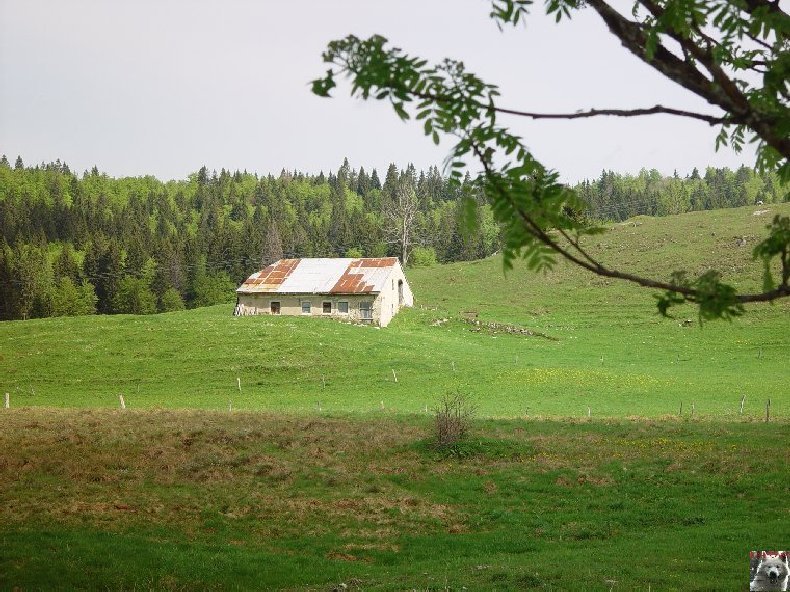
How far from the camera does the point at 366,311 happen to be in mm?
69812

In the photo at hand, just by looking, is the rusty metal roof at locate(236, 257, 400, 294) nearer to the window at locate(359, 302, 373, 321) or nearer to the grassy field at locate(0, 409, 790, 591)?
the window at locate(359, 302, 373, 321)

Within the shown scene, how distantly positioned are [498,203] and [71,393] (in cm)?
4833

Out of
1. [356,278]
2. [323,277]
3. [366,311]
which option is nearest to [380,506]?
[366,311]

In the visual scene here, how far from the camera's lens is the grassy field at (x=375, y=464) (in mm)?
13516

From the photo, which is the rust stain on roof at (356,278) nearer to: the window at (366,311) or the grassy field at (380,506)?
the window at (366,311)

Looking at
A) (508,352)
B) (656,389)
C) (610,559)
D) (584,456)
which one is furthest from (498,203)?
(508,352)

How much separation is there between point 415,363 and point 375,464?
2724cm

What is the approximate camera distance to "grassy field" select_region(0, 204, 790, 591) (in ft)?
44.3

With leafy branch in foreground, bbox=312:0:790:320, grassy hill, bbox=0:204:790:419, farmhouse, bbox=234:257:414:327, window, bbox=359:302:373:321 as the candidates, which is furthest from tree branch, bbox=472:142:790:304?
window, bbox=359:302:373:321

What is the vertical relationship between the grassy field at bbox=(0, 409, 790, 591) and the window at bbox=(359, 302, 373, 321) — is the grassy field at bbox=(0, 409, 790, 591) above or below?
below

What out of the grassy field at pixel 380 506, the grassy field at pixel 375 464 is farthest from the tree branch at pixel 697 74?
the grassy field at pixel 380 506

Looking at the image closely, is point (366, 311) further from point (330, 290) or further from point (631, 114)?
point (631, 114)

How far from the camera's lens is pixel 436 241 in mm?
177125

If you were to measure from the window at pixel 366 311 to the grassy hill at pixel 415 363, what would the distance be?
9.11ft
